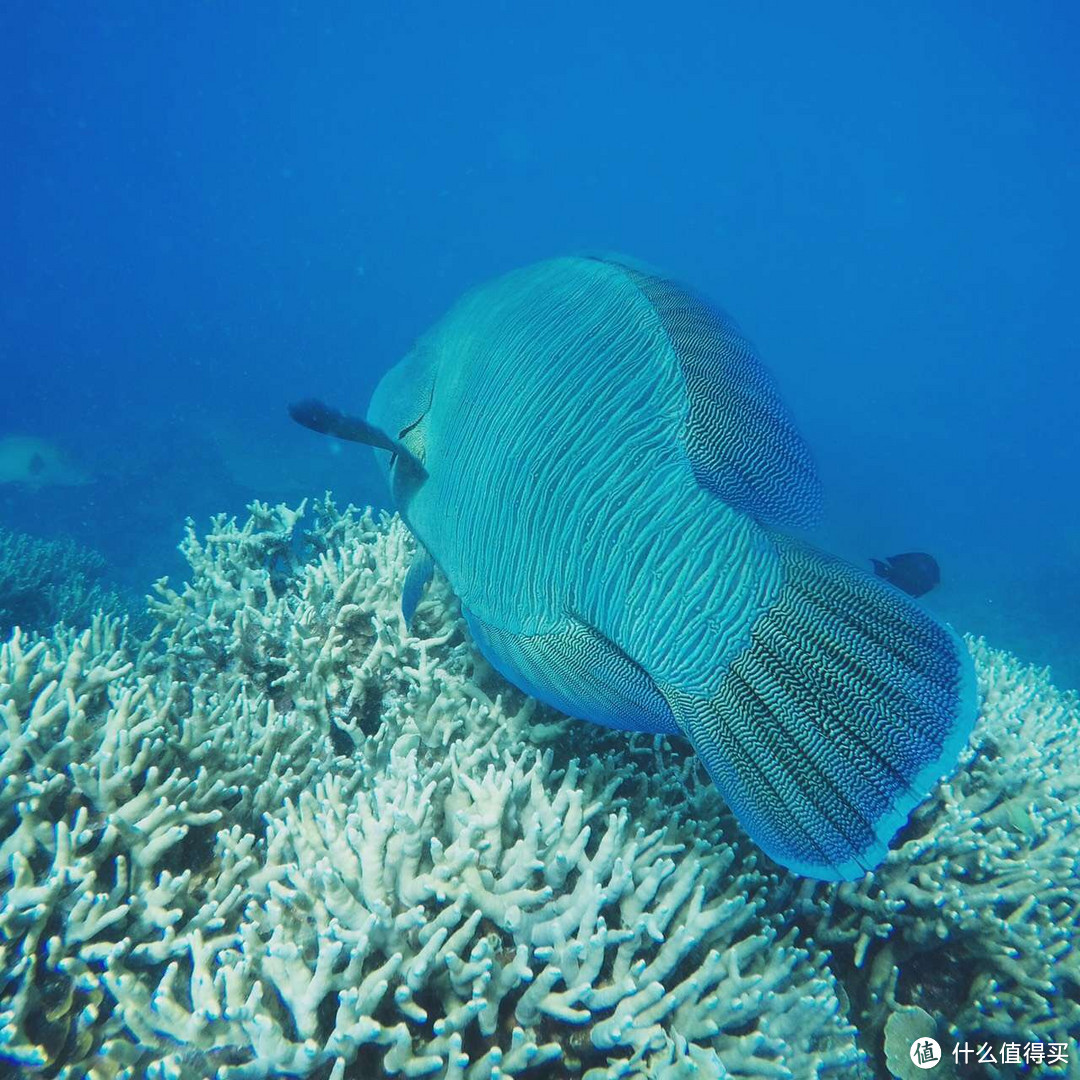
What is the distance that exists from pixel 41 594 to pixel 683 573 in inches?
382

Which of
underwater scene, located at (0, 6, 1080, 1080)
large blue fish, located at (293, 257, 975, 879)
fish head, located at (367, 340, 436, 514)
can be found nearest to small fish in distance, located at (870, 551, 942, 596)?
underwater scene, located at (0, 6, 1080, 1080)

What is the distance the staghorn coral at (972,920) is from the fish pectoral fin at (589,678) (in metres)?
1.36

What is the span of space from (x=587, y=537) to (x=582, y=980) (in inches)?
48.4

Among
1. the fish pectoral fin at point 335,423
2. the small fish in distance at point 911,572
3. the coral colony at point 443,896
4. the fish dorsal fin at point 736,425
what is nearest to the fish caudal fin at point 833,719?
the fish dorsal fin at point 736,425

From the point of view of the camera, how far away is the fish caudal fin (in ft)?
4.36

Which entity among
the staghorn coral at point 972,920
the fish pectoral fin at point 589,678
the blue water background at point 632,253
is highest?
the blue water background at point 632,253

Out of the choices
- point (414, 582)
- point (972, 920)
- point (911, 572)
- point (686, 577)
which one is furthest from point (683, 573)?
point (911, 572)

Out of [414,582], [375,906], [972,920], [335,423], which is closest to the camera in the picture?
[375,906]

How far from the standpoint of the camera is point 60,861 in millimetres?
1920

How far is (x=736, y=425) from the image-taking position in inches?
65.1

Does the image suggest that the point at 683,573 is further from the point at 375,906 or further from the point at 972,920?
the point at 972,920

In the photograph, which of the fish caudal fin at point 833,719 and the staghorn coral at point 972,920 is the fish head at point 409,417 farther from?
the staghorn coral at point 972,920

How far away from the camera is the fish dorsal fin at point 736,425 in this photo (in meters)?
1.60

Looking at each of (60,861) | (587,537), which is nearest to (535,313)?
(587,537)
